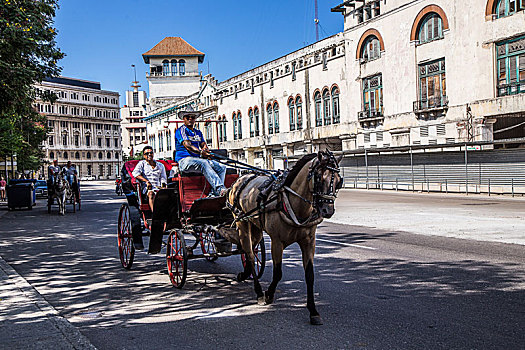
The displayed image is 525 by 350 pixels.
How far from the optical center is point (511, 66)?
89.1ft

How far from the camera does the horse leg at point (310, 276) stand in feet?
18.7

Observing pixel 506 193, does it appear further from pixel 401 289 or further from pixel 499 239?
pixel 401 289

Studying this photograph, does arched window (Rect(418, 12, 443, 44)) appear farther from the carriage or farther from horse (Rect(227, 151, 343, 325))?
horse (Rect(227, 151, 343, 325))

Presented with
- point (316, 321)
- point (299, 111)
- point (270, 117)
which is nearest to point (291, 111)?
point (299, 111)

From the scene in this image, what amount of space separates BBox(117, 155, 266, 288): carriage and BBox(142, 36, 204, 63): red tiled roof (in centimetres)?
8517

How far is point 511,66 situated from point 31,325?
90.3ft

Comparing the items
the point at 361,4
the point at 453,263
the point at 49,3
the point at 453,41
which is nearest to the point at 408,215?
the point at 453,263

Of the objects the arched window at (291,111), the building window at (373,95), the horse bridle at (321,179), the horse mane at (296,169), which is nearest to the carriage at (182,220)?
the horse mane at (296,169)

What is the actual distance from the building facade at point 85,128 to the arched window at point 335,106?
99.0m

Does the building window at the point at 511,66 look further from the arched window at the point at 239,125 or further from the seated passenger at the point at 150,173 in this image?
the arched window at the point at 239,125

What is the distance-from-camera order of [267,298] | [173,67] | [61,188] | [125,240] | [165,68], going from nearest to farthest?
[267,298] < [125,240] < [61,188] < [165,68] < [173,67]

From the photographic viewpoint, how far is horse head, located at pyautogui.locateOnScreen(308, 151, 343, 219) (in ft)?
18.0

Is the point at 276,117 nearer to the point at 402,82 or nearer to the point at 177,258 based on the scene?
the point at 402,82

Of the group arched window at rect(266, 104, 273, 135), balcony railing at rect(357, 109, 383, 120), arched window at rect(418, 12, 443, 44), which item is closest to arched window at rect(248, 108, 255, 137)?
arched window at rect(266, 104, 273, 135)
